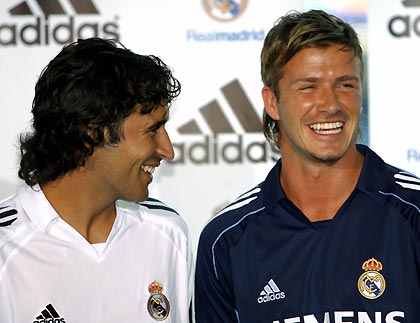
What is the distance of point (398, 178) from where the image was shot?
7.82 feet

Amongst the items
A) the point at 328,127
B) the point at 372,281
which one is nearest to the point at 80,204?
the point at 328,127

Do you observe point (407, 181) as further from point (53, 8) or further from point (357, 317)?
point (53, 8)

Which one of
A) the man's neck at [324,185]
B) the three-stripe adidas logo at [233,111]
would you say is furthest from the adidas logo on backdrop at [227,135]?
the man's neck at [324,185]

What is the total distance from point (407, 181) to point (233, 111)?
3.78ft

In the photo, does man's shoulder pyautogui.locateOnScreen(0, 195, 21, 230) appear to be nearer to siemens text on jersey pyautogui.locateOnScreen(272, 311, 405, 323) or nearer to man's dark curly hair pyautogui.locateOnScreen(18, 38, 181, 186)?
man's dark curly hair pyautogui.locateOnScreen(18, 38, 181, 186)

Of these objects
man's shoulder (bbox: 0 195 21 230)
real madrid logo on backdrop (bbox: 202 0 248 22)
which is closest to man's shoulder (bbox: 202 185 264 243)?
man's shoulder (bbox: 0 195 21 230)

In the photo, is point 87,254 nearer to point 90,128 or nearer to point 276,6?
point 90,128

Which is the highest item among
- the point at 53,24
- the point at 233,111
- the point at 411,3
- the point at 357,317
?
the point at 53,24

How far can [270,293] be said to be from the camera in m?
2.36

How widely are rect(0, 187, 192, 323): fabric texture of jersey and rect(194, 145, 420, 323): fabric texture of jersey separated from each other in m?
0.11

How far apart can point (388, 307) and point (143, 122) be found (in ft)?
2.72

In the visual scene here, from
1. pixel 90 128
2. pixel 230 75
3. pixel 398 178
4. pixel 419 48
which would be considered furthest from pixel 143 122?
pixel 419 48

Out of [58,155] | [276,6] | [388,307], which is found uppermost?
[276,6]

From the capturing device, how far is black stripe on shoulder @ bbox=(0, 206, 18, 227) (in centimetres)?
236
